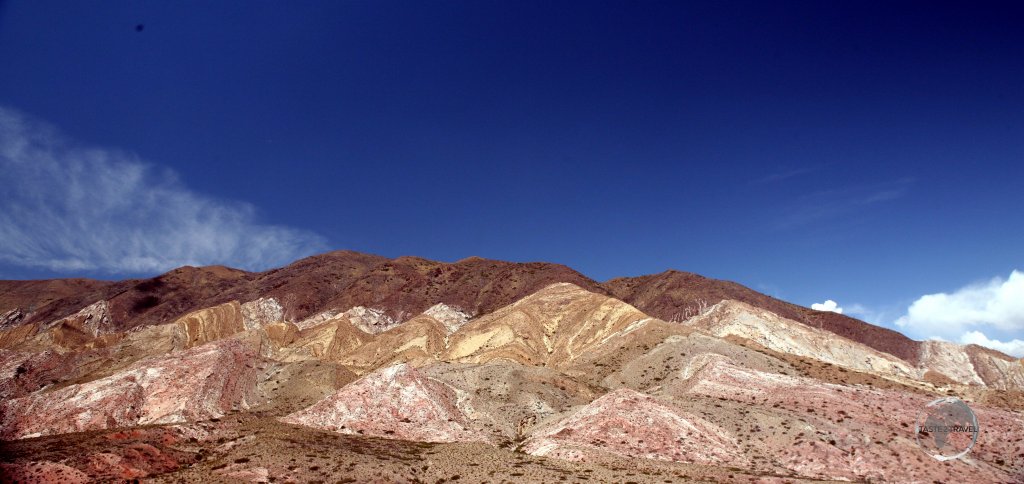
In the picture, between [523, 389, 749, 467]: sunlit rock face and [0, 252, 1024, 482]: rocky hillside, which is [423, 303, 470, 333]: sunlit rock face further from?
[523, 389, 749, 467]: sunlit rock face

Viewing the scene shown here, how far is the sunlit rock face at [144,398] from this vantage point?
3744 centimetres

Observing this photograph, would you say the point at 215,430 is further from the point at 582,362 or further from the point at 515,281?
the point at 515,281

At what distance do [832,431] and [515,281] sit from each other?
86784 millimetres

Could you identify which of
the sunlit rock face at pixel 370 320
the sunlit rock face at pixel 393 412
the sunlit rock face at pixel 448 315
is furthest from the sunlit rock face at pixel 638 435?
the sunlit rock face at pixel 370 320

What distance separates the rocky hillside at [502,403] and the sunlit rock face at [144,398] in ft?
0.56

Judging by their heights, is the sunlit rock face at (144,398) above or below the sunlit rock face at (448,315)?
below

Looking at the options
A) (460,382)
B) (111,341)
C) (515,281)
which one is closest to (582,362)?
(460,382)

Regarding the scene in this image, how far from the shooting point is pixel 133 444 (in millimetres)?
26516

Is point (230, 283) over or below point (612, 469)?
over

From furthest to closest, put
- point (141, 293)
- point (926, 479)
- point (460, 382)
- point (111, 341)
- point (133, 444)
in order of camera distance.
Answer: point (141, 293), point (111, 341), point (460, 382), point (926, 479), point (133, 444)

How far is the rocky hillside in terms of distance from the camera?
1147 inches
